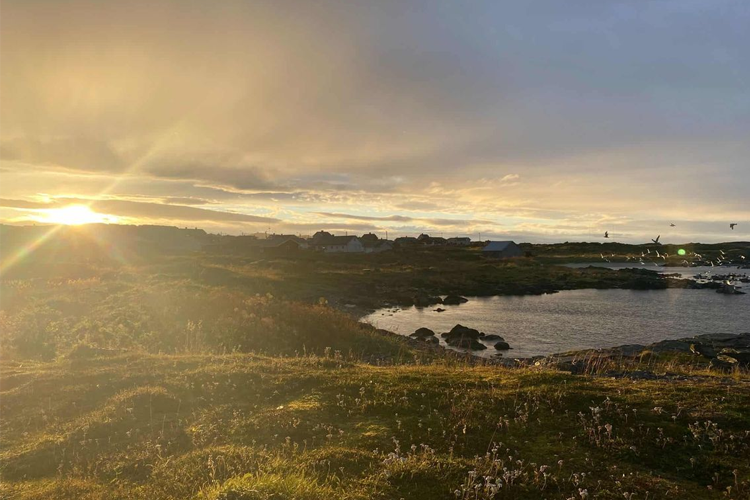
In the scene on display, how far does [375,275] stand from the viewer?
90.2 meters

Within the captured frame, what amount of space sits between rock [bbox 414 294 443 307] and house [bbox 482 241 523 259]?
271 ft

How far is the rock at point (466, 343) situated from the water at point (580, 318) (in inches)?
41.4

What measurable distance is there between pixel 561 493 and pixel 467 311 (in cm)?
5485

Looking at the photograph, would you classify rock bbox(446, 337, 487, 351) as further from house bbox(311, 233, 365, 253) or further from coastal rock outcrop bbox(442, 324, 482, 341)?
house bbox(311, 233, 365, 253)

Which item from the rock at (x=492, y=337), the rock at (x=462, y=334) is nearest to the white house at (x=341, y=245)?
the rock at (x=462, y=334)

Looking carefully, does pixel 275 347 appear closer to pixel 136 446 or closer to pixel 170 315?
pixel 170 315

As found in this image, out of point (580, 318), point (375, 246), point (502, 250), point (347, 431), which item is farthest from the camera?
point (375, 246)

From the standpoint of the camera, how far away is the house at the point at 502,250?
148 m

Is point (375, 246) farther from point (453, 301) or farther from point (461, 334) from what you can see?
point (461, 334)

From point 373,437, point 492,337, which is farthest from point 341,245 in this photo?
point 373,437

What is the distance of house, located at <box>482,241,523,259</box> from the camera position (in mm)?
147750

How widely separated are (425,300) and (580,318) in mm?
21346

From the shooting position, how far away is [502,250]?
149 m

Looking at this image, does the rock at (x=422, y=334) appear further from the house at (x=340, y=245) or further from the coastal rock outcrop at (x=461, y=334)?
the house at (x=340, y=245)
